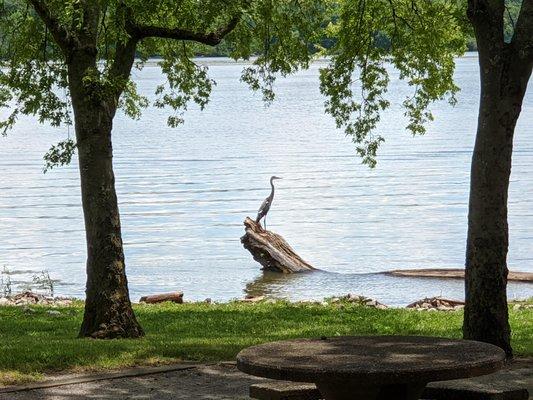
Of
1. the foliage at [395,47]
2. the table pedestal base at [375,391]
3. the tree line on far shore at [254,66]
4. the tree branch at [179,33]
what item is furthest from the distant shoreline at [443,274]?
the table pedestal base at [375,391]

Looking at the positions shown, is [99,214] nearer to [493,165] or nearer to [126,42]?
[126,42]

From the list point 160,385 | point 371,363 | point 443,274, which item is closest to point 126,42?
point 160,385

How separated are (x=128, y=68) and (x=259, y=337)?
11.4ft

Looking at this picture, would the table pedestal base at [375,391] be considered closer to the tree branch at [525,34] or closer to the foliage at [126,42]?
the tree branch at [525,34]

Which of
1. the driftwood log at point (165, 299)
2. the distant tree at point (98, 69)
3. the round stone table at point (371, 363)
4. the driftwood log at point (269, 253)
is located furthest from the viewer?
the driftwood log at point (269, 253)

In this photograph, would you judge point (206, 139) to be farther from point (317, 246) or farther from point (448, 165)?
point (317, 246)

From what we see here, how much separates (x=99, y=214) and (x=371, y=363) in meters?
6.49

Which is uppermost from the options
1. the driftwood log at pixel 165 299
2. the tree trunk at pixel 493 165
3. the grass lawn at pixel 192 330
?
the tree trunk at pixel 493 165

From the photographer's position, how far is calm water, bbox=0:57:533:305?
27688mm

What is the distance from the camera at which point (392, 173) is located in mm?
50781

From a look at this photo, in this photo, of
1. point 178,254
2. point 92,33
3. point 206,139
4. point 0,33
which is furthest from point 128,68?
point 206,139

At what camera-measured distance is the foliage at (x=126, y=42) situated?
522 inches

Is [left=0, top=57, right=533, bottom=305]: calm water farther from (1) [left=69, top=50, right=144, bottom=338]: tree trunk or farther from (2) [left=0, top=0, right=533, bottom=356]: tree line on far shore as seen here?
(1) [left=69, top=50, right=144, bottom=338]: tree trunk

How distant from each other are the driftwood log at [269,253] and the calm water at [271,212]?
1.54 feet
